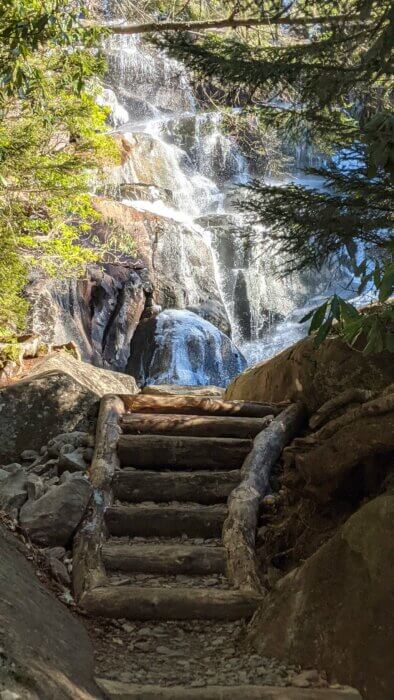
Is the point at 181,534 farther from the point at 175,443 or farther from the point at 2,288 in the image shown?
the point at 2,288

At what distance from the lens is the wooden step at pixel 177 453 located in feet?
14.9

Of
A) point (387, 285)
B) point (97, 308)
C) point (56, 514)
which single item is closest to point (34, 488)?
point (56, 514)

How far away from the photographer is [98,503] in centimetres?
392

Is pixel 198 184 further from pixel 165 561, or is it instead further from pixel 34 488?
pixel 165 561

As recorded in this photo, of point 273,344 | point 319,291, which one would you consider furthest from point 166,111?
point 273,344

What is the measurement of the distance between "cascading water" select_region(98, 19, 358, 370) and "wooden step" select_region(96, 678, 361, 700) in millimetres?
15667

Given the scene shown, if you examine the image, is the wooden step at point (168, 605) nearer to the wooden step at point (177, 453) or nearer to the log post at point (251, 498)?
the log post at point (251, 498)

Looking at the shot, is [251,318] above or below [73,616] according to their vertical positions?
below

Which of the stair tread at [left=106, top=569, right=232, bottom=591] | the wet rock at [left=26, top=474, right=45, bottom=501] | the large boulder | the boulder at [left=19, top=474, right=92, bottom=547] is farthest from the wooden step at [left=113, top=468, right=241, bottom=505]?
the large boulder

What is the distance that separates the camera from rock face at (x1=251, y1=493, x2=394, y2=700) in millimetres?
2211

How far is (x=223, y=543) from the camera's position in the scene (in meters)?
3.73

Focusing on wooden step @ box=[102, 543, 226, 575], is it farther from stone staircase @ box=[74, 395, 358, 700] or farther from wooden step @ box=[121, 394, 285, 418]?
wooden step @ box=[121, 394, 285, 418]

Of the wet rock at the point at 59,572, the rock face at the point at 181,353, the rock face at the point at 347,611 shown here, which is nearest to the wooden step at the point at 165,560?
the wet rock at the point at 59,572

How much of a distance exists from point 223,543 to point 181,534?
34cm
